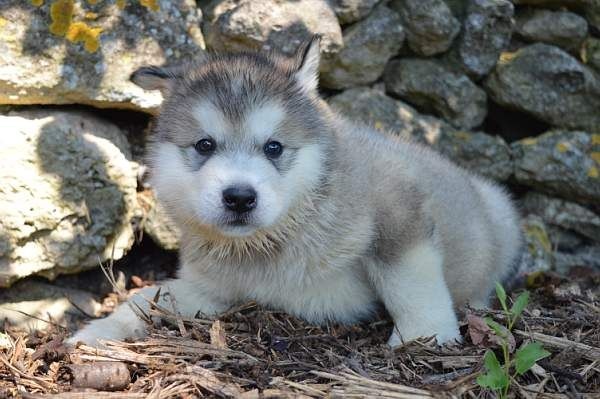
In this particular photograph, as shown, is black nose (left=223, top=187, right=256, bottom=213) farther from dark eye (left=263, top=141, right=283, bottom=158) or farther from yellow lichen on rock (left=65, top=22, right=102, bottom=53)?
yellow lichen on rock (left=65, top=22, right=102, bottom=53)

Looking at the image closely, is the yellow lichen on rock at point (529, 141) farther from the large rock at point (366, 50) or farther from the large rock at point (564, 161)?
the large rock at point (366, 50)

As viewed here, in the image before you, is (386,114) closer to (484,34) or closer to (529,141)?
(484,34)

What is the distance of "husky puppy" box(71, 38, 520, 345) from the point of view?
354 centimetres

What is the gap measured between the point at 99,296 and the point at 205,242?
1260 millimetres

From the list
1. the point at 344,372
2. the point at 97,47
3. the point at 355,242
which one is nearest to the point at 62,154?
the point at 97,47

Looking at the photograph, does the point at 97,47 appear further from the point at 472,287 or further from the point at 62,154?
the point at 472,287

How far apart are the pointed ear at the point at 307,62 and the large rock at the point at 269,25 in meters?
0.86

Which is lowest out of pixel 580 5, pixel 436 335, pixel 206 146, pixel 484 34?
pixel 436 335

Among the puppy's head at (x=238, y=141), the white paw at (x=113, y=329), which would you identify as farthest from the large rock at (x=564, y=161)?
the white paw at (x=113, y=329)

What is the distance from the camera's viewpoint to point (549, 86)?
5176 mm

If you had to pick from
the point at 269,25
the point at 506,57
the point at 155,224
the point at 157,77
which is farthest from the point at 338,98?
the point at 157,77

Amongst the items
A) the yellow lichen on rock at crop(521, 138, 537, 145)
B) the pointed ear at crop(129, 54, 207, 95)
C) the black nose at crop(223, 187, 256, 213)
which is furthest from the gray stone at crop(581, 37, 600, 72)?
the black nose at crop(223, 187, 256, 213)

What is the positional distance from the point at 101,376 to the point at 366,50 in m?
2.87

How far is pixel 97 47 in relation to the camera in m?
4.48
